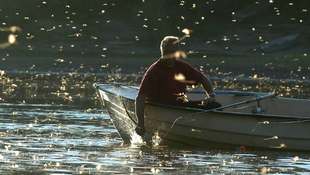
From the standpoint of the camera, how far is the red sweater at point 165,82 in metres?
11.7

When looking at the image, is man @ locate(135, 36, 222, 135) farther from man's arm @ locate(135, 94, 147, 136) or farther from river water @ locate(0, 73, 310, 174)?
river water @ locate(0, 73, 310, 174)

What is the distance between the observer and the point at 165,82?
38.7 ft

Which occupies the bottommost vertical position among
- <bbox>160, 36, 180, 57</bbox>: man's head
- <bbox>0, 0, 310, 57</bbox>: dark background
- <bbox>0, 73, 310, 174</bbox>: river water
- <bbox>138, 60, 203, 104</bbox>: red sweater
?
<bbox>0, 73, 310, 174</bbox>: river water

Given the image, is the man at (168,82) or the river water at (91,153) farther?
the man at (168,82)

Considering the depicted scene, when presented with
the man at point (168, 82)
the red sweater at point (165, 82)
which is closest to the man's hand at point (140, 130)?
the man at point (168, 82)

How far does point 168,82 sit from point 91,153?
1.58m

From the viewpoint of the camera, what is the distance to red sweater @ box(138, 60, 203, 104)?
11688mm

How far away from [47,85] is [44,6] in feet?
80.4

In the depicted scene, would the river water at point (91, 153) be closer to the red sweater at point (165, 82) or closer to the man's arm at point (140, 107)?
the man's arm at point (140, 107)

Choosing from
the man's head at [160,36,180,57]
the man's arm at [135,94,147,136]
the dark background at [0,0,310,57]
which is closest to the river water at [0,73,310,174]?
the man's arm at [135,94,147,136]

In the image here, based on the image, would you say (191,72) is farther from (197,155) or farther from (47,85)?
(47,85)

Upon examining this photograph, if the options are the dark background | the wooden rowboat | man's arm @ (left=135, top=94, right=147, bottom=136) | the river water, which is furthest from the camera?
the dark background

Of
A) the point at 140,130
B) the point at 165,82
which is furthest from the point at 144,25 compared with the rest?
the point at 140,130

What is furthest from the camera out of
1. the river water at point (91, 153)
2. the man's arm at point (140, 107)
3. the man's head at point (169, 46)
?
the man's arm at point (140, 107)
